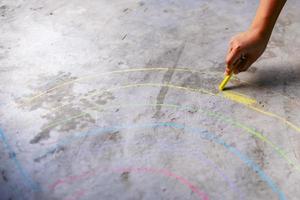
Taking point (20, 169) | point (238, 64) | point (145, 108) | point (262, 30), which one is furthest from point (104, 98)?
Result: point (262, 30)

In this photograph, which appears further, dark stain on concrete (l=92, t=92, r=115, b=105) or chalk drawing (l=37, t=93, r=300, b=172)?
dark stain on concrete (l=92, t=92, r=115, b=105)

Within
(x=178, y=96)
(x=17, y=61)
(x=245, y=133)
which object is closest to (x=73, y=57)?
(x=17, y=61)

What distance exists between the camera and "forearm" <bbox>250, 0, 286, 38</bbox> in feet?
3.93

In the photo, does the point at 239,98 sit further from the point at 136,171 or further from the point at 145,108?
the point at 136,171

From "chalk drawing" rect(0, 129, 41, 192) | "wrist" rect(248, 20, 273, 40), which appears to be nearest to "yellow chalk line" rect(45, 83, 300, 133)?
"wrist" rect(248, 20, 273, 40)

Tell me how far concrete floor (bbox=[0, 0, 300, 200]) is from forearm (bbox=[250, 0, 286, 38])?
7.6 inches

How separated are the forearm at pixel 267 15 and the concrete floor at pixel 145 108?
19 centimetres

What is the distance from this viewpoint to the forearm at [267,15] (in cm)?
120

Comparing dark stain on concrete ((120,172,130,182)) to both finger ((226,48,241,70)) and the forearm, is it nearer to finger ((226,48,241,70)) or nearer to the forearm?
finger ((226,48,241,70))

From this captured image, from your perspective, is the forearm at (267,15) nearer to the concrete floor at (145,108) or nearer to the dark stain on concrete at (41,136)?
the concrete floor at (145,108)

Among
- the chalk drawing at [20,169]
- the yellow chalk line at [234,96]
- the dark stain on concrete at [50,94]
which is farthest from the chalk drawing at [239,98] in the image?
the chalk drawing at [20,169]

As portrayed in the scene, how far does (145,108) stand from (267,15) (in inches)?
19.8

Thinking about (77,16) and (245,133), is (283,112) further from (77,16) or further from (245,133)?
(77,16)

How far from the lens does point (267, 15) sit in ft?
3.97
